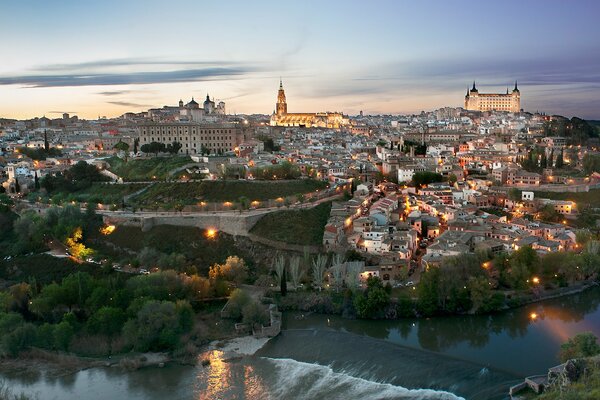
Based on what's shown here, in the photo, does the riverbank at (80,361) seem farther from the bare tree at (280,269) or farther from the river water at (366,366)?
the bare tree at (280,269)

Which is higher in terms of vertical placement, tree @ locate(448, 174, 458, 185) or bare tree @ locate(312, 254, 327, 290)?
tree @ locate(448, 174, 458, 185)

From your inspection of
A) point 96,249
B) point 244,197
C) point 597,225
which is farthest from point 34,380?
point 597,225

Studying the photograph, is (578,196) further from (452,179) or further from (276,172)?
(276,172)

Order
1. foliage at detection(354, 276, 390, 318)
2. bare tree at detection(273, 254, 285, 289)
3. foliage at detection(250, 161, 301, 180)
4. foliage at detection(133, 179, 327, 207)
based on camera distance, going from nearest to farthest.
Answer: foliage at detection(354, 276, 390, 318) → bare tree at detection(273, 254, 285, 289) → foliage at detection(133, 179, 327, 207) → foliage at detection(250, 161, 301, 180)

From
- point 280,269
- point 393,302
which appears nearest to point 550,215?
point 393,302

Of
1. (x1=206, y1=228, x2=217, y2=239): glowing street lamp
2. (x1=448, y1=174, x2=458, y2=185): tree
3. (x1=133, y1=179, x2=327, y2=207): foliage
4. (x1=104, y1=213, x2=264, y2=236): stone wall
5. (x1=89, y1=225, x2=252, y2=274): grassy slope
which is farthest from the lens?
(x1=448, y1=174, x2=458, y2=185): tree

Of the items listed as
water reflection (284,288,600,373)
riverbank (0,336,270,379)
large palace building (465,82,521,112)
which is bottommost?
riverbank (0,336,270,379)

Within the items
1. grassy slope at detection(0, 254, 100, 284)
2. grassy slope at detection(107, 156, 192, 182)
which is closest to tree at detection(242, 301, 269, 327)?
grassy slope at detection(0, 254, 100, 284)

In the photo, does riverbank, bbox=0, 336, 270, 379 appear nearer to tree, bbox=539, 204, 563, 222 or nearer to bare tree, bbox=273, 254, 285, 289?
bare tree, bbox=273, 254, 285, 289
